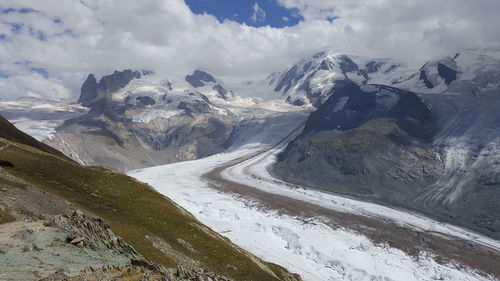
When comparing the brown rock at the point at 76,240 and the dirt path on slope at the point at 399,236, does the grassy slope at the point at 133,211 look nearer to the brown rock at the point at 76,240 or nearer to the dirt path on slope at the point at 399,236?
the brown rock at the point at 76,240

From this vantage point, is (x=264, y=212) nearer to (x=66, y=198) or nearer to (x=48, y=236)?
(x=66, y=198)

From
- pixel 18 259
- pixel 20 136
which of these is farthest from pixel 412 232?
pixel 18 259

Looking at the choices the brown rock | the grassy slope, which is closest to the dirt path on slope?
the grassy slope

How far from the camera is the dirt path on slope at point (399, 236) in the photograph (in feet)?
352

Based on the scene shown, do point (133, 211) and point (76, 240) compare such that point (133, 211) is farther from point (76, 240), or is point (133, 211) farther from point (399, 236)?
point (399, 236)

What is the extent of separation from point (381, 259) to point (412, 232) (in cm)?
3242

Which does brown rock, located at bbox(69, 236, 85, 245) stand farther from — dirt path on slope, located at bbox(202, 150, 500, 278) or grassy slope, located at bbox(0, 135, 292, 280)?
dirt path on slope, located at bbox(202, 150, 500, 278)

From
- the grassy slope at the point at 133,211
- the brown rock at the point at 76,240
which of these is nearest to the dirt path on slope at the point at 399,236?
the grassy slope at the point at 133,211

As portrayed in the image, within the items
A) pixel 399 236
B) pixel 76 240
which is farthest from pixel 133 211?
pixel 399 236

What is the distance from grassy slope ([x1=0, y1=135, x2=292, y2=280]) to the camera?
128 feet

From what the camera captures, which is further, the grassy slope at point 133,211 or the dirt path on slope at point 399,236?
the dirt path on slope at point 399,236

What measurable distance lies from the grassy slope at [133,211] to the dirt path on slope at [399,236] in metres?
70.9

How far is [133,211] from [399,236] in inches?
3713

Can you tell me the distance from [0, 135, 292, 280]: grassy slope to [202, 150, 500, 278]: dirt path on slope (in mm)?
70907
